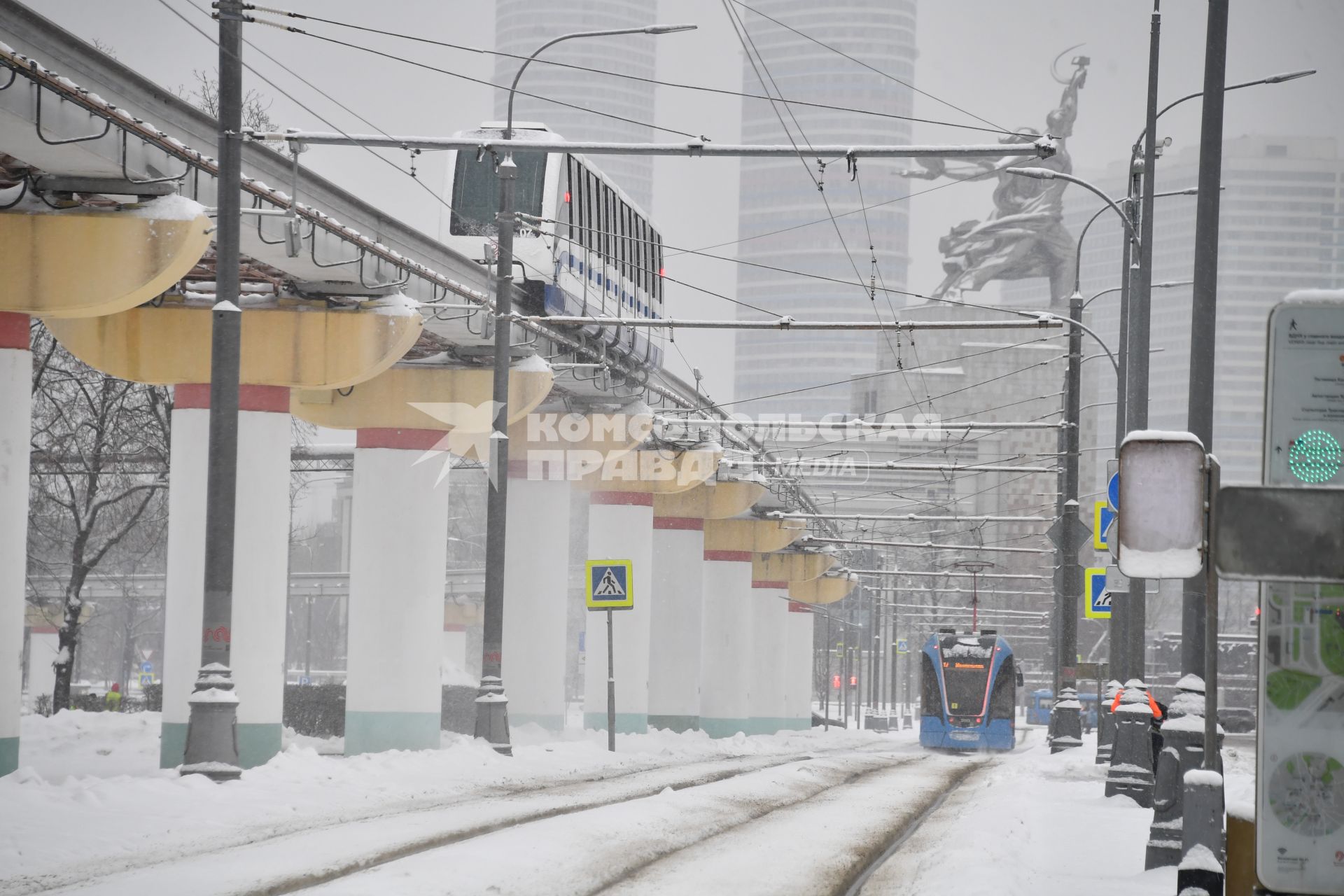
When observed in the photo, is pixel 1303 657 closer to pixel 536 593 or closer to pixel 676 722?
pixel 536 593

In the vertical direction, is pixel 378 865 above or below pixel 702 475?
below

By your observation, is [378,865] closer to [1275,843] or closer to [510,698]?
[1275,843]

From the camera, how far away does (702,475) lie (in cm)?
4322

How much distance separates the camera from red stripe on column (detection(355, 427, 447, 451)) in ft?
94.0

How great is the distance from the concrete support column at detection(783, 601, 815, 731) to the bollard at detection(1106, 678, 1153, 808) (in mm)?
49226

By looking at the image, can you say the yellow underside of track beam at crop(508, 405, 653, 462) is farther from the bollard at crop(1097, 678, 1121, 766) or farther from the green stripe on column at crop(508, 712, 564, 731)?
the bollard at crop(1097, 678, 1121, 766)

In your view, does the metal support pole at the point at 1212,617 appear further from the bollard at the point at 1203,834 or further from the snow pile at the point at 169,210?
the snow pile at the point at 169,210

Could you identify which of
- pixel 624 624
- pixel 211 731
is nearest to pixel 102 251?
pixel 211 731

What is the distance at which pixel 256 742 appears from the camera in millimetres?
23984

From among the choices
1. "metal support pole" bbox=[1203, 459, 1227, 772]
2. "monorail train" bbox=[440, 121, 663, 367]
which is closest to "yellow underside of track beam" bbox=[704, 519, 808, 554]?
"monorail train" bbox=[440, 121, 663, 367]

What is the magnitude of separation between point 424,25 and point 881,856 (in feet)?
39.8

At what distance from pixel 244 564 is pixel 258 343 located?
2.95 m

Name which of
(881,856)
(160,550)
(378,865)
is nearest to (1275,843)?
(378,865)

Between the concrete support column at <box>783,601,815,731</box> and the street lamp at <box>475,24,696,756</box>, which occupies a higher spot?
the street lamp at <box>475,24,696,756</box>
